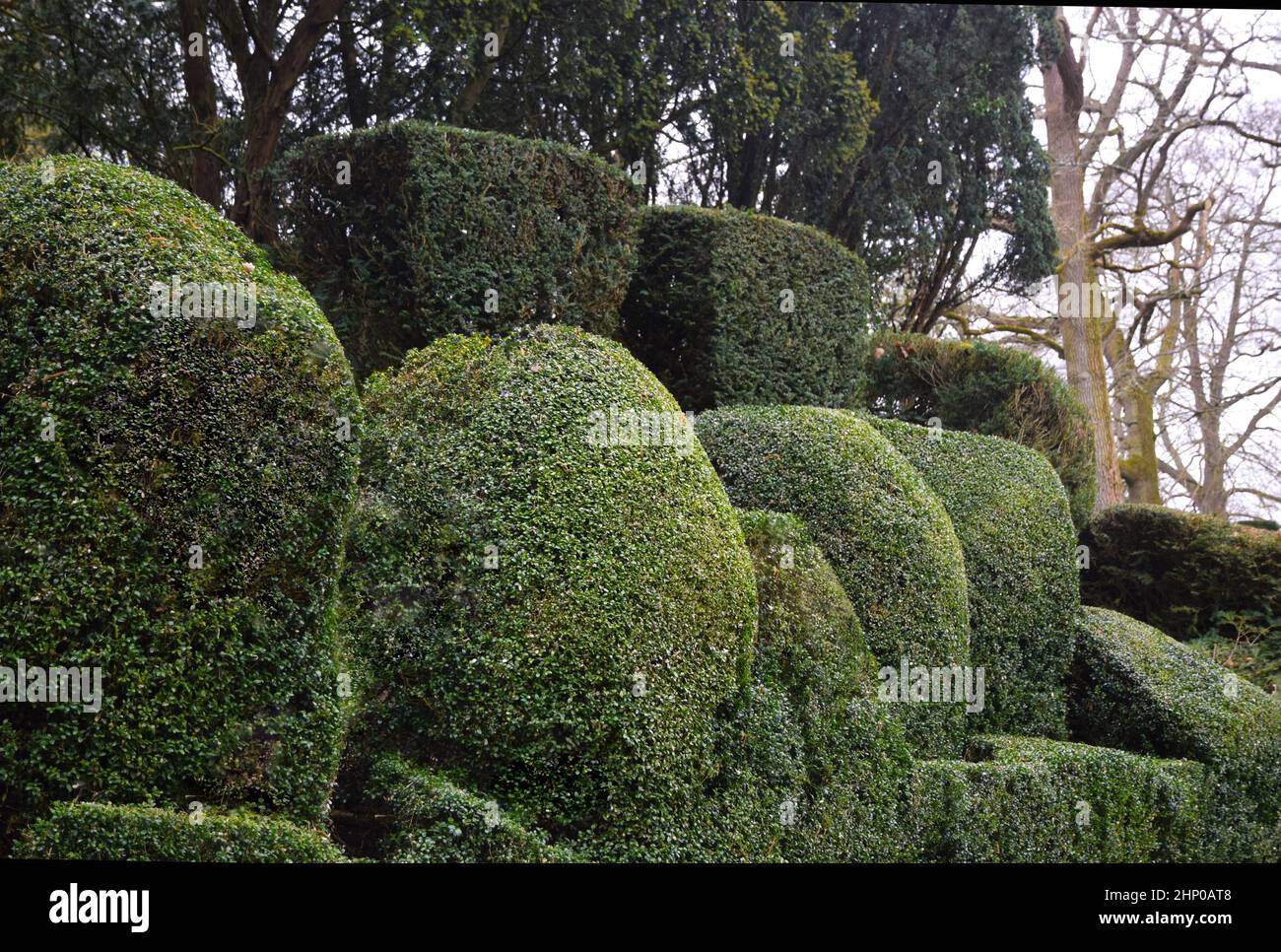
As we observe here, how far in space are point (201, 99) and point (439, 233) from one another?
4.48m

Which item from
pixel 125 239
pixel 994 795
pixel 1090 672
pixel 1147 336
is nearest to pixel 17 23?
pixel 125 239

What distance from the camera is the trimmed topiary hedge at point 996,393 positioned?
1327cm

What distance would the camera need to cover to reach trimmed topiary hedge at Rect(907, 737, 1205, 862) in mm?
7418

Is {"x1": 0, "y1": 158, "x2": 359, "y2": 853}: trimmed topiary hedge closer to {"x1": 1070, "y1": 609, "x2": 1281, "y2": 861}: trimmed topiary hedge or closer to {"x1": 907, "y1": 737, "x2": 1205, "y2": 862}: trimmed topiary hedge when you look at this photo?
{"x1": 907, "y1": 737, "x2": 1205, "y2": 862}: trimmed topiary hedge

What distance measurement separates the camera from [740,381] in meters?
9.87

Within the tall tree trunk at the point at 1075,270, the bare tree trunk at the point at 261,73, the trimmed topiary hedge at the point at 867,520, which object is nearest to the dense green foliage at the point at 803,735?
the trimmed topiary hedge at the point at 867,520

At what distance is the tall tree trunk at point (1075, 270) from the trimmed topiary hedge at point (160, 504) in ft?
51.6

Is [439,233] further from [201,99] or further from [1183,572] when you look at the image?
[1183,572]

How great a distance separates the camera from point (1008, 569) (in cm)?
980

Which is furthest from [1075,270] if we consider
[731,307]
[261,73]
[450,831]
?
[450,831]

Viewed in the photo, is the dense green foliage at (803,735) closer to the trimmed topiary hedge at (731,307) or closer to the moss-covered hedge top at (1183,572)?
the trimmed topiary hedge at (731,307)

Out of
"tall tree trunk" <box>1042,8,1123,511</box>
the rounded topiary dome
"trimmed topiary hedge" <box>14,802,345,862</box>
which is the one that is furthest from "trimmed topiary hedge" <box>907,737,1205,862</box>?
"tall tree trunk" <box>1042,8,1123,511</box>

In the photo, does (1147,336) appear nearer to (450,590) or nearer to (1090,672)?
(1090,672)

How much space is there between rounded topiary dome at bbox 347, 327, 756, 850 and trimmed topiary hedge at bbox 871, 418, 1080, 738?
3.87 meters
